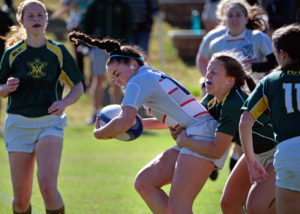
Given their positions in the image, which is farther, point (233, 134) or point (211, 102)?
point (211, 102)

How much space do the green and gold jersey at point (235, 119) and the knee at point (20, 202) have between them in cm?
179

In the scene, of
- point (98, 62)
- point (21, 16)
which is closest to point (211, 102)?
point (21, 16)

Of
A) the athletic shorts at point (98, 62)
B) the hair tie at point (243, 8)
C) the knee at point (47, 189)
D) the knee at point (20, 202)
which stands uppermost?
the hair tie at point (243, 8)

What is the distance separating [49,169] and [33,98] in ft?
2.28

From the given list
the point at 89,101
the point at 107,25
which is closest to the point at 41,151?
the point at 107,25

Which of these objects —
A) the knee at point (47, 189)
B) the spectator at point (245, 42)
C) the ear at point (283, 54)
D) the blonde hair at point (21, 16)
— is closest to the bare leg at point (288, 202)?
the ear at point (283, 54)

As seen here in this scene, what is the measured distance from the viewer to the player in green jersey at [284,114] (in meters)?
3.98

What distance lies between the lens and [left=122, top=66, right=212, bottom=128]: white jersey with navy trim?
15.2ft

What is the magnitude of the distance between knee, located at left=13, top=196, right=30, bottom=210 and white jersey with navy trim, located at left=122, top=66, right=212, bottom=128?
1518 mm

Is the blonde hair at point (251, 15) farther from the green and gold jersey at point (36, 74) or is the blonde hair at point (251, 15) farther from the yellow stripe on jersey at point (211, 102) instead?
the yellow stripe on jersey at point (211, 102)

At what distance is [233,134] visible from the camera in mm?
4535

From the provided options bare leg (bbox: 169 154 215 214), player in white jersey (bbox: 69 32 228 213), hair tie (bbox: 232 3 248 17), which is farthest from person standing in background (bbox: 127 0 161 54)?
bare leg (bbox: 169 154 215 214)

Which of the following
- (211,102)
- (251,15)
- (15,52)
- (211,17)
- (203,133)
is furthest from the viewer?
(211,17)

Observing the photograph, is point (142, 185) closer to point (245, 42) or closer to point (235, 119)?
point (235, 119)
